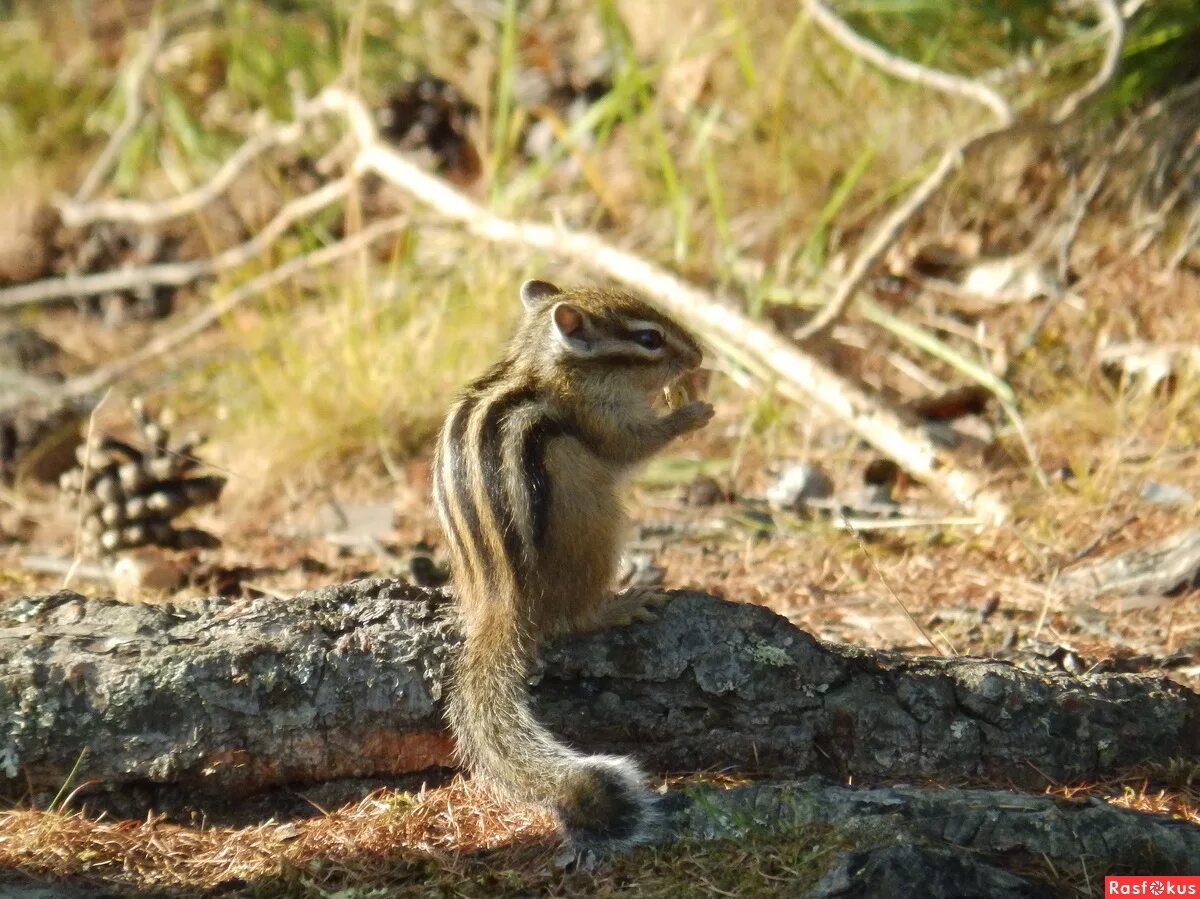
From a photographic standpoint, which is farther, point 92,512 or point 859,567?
point 92,512

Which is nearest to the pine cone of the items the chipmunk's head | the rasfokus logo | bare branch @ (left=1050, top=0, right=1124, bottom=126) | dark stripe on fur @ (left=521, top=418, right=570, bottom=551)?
the chipmunk's head

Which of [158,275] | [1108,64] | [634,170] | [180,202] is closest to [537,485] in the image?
[1108,64]

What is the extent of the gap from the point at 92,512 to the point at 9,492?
1.17 meters

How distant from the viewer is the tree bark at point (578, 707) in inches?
123

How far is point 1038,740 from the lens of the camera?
124 inches

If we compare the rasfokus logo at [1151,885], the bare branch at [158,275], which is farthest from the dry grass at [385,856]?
the bare branch at [158,275]

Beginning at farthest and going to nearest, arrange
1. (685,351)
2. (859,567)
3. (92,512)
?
1. (92,512)
2. (859,567)
3. (685,351)

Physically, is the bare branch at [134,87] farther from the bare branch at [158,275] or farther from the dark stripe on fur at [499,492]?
the dark stripe on fur at [499,492]

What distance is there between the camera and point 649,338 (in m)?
4.07

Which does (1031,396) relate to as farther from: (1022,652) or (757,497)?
(1022,652)

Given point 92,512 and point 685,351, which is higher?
point 685,351

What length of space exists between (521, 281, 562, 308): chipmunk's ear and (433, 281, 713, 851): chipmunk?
0.66 ft

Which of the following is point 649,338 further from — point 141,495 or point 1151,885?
point 141,495

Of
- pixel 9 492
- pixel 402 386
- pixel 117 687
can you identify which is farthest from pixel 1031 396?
pixel 9 492
